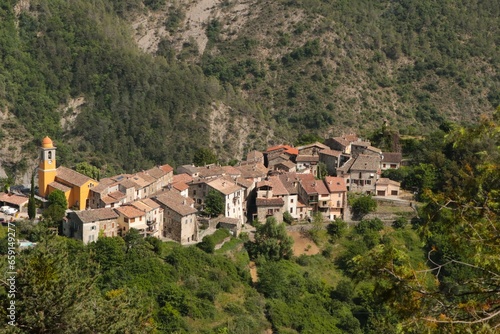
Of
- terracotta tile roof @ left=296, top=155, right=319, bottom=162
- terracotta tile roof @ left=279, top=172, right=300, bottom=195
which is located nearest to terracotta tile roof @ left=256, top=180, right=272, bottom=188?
terracotta tile roof @ left=279, top=172, right=300, bottom=195

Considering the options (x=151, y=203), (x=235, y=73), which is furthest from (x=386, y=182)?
(x=235, y=73)

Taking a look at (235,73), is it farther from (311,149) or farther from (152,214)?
(152,214)

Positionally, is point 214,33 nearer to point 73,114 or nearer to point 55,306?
point 73,114

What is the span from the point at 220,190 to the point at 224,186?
789 millimetres

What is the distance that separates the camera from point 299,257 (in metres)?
46.2

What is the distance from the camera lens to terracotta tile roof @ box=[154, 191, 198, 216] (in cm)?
4273

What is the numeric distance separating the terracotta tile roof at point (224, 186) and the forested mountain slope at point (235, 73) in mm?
38105

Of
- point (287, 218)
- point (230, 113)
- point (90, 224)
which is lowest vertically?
point (287, 218)

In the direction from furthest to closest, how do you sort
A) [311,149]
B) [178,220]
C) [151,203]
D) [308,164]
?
[311,149], [308,164], [151,203], [178,220]

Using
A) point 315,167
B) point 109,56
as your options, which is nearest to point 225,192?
point 315,167

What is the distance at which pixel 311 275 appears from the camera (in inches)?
1752

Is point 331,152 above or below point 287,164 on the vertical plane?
above

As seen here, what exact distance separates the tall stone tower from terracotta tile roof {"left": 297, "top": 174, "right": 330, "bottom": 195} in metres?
16.7

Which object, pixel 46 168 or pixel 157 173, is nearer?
pixel 46 168
